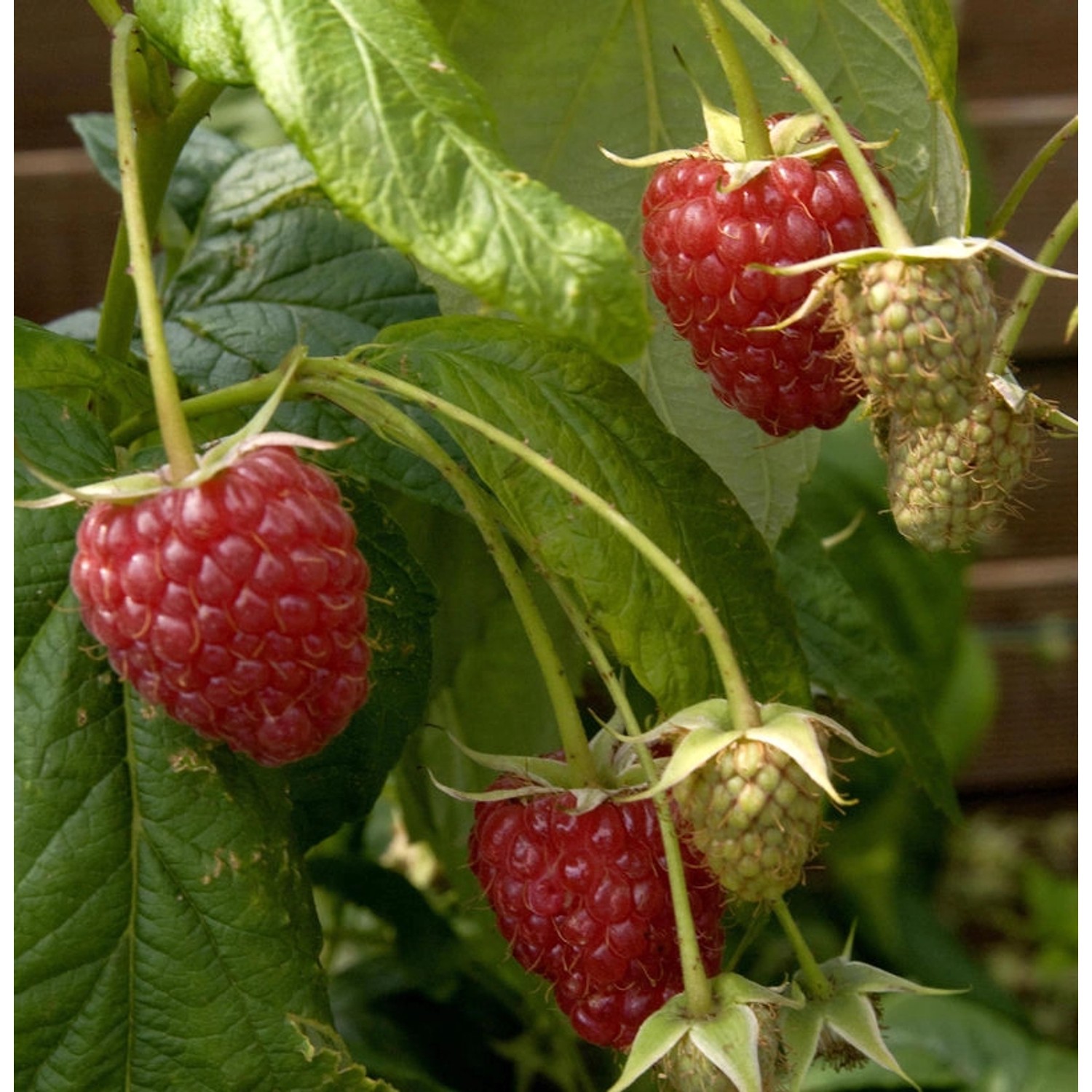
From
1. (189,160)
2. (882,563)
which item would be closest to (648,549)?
(189,160)

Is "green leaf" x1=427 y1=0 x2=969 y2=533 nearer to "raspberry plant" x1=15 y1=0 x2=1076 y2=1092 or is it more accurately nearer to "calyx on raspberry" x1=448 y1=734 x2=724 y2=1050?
"raspberry plant" x1=15 y1=0 x2=1076 y2=1092

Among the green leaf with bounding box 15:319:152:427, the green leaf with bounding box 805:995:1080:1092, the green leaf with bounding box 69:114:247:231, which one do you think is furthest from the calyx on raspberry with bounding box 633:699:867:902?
the green leaf with bounding box 805:995:1080:1092

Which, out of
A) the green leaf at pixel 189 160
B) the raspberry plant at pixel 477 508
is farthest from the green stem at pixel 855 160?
the green leaf at pixel 189 160

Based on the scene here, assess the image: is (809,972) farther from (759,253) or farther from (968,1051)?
(968,1051)

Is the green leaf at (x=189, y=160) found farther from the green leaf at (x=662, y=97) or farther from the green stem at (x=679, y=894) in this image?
A: the green stem at (x=679, y=894)

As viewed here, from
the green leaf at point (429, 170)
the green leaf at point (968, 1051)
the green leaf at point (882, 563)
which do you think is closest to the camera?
the green leaf at point (429, 170)

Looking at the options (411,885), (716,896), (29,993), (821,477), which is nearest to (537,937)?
(716,896)
